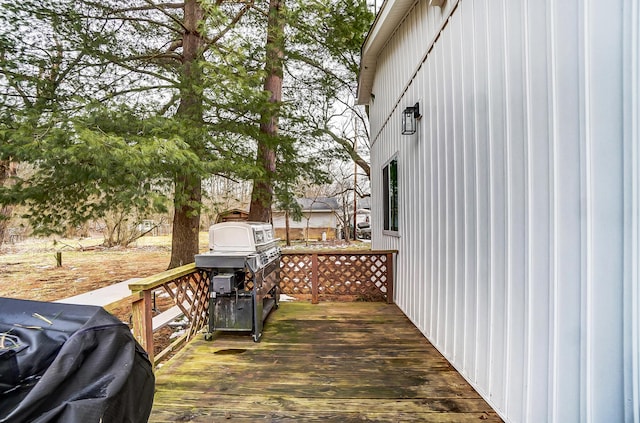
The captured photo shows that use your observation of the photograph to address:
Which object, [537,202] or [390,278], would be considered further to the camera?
[390,278]

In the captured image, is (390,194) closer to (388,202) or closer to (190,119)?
(388,202)

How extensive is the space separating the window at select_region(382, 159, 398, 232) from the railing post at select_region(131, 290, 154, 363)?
3727mm

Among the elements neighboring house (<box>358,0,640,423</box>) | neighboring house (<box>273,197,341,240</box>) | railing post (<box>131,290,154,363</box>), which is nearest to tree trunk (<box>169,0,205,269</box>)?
railing post (<box>131,290,154,363</box>)

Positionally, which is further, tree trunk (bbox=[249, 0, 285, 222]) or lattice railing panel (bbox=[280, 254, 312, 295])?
tree trunk (bbox=[249, 0, 285, 222])

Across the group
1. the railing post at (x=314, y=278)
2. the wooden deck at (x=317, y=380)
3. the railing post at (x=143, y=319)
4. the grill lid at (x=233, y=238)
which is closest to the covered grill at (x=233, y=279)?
the grill lid at (x=233, y=238)

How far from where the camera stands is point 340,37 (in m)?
8.55

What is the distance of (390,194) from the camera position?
18.3 ft

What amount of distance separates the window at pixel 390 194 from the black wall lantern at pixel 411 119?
3.55 feet

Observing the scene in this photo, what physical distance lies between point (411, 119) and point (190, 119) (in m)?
3.84

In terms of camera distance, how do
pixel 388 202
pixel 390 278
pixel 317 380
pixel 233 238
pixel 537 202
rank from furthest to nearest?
1. pixel 388 202
2. pixel 390 278
3. pixel 233 238
4. pixel 317 380
5. pixel 537 202

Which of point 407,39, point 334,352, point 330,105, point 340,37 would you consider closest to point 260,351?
point 334,352

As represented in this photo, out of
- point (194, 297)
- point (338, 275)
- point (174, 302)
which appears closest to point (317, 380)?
point (174, 302)

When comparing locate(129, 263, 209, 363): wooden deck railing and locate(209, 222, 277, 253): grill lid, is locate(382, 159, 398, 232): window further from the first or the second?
locate(129, 263, 209, 363): wooden deck railing

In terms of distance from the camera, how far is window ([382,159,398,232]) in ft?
17.2
